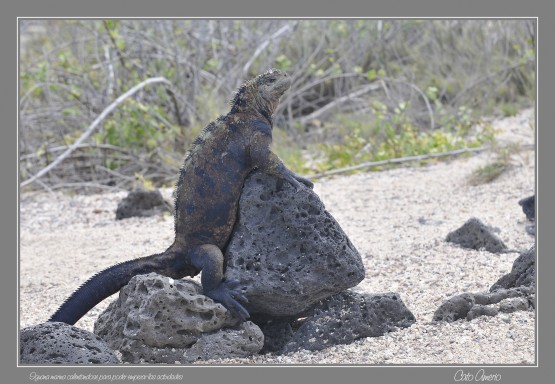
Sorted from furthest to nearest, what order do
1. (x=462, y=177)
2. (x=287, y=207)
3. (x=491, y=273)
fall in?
(x=462, y=177)
(x=491, y=273)
(x=287, y=207)

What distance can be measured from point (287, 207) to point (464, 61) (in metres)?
9.14

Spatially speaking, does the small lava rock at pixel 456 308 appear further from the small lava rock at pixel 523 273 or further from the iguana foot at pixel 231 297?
the iguana foot at pixel 231 297

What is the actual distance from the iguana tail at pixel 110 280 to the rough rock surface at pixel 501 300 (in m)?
1.63

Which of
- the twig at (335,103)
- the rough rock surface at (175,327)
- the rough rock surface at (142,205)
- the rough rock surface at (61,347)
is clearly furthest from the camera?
the twig at (335,103)

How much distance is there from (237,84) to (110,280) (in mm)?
7451

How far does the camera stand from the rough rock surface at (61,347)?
13.8 feet

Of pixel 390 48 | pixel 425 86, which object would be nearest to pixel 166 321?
pixel 425 86

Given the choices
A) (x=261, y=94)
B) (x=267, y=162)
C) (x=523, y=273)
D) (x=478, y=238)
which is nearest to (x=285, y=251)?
(x=267, y=162)

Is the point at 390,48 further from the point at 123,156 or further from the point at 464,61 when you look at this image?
the point at 123,156

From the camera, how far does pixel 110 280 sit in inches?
192

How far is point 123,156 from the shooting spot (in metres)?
11.0

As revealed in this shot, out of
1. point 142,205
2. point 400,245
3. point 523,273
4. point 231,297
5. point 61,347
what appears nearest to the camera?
point 61,347

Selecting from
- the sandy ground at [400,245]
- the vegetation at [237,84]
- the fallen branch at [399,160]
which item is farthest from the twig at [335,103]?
the fallen branch at [399,160]

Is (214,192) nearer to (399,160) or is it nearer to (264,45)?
(399,160)
